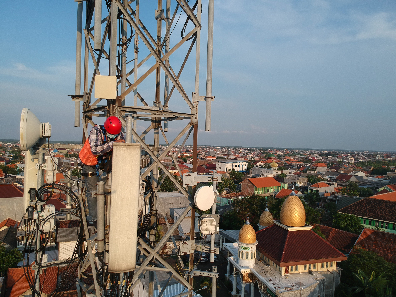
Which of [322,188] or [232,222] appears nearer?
[232,222]

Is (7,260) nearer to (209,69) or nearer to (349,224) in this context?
(209,69)

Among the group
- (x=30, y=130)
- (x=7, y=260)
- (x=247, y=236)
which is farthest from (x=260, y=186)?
(x=30, y=130)

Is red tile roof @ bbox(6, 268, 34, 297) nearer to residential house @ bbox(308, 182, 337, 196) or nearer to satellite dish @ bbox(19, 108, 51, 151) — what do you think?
satellite dish @ bbox(19, 108, 51, 151)

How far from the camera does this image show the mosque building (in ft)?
46.9

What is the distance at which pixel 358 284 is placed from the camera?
1569 centimetres

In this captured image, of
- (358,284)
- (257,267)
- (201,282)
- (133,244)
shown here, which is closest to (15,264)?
(201,282)

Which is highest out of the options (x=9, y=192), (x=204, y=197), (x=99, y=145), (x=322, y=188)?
(x=99, y=145)

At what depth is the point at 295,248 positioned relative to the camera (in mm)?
15766

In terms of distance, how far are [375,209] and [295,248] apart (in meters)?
20.8

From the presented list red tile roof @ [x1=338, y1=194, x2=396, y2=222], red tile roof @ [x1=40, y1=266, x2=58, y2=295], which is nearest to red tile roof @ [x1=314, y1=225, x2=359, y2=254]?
red tile roof @ [x1=338, y1=194, x2=396, y2=222]

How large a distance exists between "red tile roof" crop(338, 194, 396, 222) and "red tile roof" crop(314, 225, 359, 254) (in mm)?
8885

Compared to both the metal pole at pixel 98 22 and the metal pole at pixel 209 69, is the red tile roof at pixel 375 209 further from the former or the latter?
the metal pole at pixel 98 22

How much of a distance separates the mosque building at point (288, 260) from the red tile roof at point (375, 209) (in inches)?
699

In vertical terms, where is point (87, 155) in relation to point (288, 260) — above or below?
above
